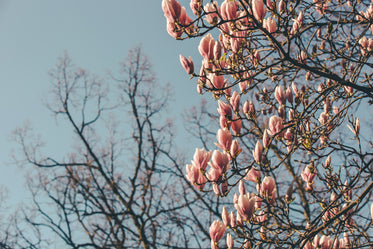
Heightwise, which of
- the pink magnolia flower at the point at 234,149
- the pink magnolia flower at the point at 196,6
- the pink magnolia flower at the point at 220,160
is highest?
the pink magnolia flower at the point at 196,6

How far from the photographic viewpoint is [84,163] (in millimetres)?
11930

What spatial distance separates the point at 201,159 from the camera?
2.05m

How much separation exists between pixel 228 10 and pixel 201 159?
945 millimetres

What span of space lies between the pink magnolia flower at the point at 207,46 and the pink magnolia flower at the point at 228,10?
16cm

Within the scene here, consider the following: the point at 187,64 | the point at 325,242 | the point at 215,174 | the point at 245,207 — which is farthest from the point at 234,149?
the point at 325,242

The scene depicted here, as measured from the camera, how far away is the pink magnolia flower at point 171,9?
1909mm

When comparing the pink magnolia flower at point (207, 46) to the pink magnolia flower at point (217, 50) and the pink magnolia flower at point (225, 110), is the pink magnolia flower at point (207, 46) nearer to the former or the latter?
the pink magnolia flower at point (217, 50)

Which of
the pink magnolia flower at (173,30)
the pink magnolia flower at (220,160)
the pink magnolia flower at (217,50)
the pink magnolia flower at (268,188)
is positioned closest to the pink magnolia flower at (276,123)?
the pink magnolia flower at (268,188)

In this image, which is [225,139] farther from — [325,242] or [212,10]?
[325,242]

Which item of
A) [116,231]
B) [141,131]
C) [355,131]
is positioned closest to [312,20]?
[355,131]

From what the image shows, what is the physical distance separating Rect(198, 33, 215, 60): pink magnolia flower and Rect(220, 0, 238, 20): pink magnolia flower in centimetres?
16

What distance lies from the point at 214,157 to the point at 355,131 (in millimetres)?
1393

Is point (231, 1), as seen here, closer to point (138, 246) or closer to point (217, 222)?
point (217, 222)

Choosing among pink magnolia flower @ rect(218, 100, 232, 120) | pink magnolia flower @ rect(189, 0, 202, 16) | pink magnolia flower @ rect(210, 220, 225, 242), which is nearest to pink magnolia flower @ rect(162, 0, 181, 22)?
pink magnolia flower @ rect(189, 0, 202, 16)
